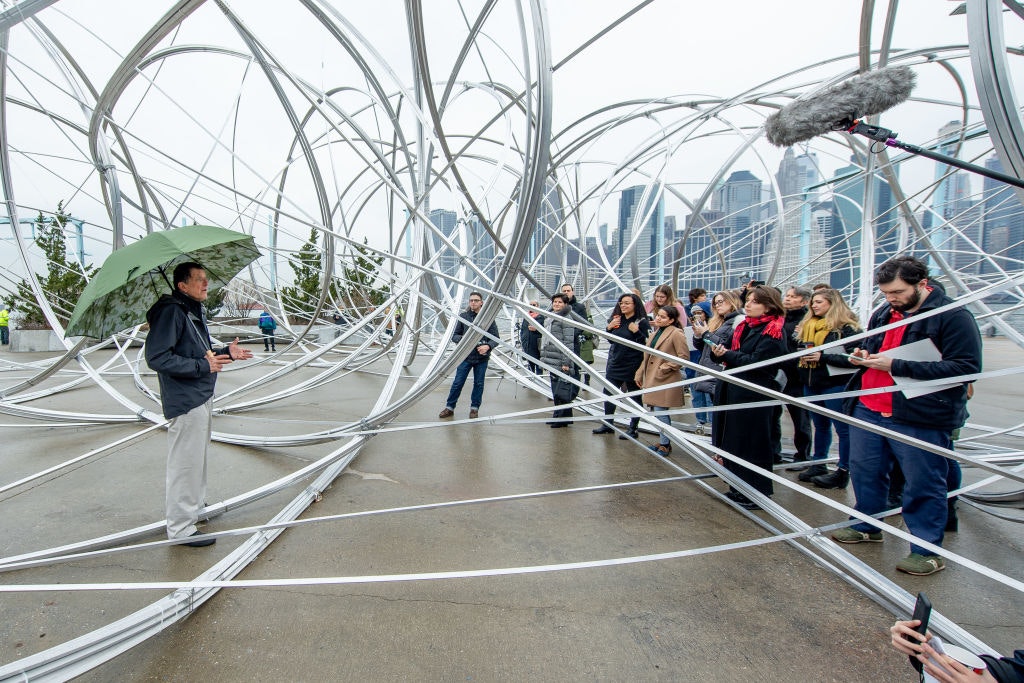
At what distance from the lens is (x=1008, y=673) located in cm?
120

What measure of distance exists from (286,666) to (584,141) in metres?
9.10

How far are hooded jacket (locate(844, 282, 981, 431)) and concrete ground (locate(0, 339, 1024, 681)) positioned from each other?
0.84 m

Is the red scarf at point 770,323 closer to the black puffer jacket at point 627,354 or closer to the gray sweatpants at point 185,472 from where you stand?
the black puffer jacket at point 627,354

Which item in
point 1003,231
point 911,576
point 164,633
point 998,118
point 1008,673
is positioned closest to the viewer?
point 1008,673

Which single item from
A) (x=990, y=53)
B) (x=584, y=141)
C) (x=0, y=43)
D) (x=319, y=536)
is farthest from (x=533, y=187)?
(x=584, y=141)

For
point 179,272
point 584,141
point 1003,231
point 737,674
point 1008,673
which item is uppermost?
point 584,141

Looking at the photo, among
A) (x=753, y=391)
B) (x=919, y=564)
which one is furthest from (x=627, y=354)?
(x=919, y=564)

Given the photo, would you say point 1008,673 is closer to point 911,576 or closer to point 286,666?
point 911,576

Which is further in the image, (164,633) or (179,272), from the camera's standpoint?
(179,272)

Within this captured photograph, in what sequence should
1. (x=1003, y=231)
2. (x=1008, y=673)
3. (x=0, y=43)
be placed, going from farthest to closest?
(x=1003, y=231) < (x=0, y=43) < (x=1008, y=673)

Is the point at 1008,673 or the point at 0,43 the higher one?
the point at 0,43

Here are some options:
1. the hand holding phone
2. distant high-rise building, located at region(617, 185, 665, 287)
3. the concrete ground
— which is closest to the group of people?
the concrete ground

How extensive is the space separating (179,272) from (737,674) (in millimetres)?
3436

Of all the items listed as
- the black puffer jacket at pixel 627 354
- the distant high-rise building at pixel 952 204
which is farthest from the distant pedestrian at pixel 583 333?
the distant high-rise building at pixel 952 204
